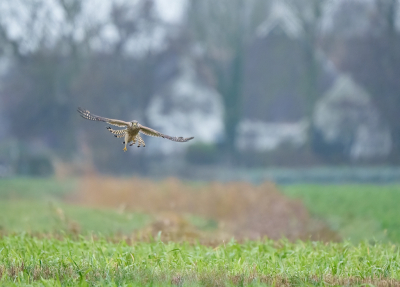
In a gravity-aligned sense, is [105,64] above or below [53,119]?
above

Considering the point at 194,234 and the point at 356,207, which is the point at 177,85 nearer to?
the point at 356,207

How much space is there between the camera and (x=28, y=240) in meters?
6.79

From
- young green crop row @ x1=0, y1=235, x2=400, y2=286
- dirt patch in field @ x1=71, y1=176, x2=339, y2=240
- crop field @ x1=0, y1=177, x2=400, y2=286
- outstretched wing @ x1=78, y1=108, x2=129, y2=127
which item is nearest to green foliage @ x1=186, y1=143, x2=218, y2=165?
crop field @ x1=0, y1=177, x2=400, y2=286

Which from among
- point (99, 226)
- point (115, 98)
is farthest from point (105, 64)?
point (99, 226)

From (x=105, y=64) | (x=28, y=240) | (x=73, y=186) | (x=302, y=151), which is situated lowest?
(x=28, y=240)

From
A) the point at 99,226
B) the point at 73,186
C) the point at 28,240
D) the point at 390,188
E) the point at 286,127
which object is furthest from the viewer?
the point at 286,127

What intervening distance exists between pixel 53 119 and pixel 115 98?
277 centimetres

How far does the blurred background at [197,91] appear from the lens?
1852 cm

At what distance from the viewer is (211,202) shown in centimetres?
1650

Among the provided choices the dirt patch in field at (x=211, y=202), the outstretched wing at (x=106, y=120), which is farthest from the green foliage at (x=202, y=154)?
the outstretched wing at (x=106, y=120)

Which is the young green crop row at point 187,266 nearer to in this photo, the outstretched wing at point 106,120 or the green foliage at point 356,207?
the outstretched wing at point 106,120

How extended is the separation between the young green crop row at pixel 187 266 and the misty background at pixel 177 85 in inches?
522

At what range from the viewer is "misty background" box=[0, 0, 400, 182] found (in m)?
19.6

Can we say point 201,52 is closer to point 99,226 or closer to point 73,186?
point 73,186
